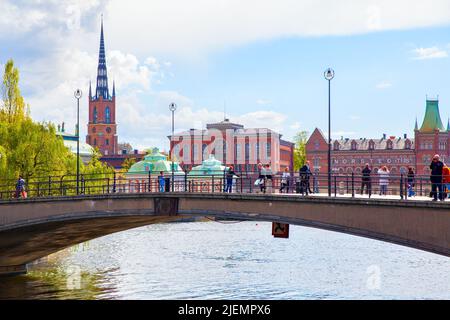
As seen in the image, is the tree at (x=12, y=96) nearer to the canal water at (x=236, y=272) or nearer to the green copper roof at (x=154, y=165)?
the canal water at (x=236, y=272)

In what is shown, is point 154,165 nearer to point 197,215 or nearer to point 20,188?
point 20,188

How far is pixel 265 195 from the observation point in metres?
37.9

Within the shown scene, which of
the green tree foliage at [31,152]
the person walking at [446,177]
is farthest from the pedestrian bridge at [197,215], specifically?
the green tree foliage at [31,152]

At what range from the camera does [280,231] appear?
40.1m

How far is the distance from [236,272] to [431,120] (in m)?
146

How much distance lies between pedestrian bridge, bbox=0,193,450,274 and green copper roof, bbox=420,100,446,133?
14517 cm

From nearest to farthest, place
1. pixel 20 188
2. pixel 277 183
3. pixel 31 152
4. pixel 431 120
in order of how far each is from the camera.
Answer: pixel 20 188 → pixel 277 183 → pixel 31 152 → pixel 431 120

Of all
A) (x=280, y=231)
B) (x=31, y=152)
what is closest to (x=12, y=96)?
(x=31, y=152)

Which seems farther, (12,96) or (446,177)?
(12,96)

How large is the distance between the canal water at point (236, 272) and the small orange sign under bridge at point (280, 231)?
4844 mm

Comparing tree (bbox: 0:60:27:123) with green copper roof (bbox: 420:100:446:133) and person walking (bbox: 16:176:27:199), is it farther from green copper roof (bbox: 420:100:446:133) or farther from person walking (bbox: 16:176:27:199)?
green copper roof (bbox: 420:100:446:133)

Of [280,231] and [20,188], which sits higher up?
[20,188]

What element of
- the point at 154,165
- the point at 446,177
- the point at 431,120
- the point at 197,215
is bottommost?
the point at 197,215
